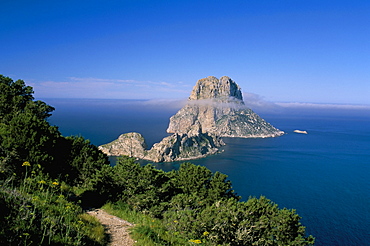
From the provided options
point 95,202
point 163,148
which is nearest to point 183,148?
point 163,148

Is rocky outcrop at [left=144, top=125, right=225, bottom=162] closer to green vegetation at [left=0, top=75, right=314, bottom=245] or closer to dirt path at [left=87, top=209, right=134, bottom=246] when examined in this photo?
green vegetation at [left=0, top=75, right=314, bottom=245]

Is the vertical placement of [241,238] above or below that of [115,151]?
above

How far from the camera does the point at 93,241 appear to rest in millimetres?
7824

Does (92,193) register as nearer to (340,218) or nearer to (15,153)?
(15,153)

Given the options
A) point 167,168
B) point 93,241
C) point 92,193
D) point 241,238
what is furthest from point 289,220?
point 167,168

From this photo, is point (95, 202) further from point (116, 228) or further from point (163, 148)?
point (163, 148)

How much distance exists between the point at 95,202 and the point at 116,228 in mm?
5767

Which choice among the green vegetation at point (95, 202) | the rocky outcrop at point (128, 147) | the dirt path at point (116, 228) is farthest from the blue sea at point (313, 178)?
the dirt path at point (116, 228)

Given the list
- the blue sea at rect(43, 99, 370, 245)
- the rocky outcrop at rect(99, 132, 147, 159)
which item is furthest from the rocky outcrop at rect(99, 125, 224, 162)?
the blue sea at rect(43, 99, 370, 245)

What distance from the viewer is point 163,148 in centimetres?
11769

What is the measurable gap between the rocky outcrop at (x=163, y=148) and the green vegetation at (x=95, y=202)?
90430mm

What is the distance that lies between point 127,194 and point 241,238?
9208mm

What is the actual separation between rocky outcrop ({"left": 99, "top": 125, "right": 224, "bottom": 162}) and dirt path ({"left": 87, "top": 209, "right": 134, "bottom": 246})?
103m

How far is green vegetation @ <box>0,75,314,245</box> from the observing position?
6.96m
